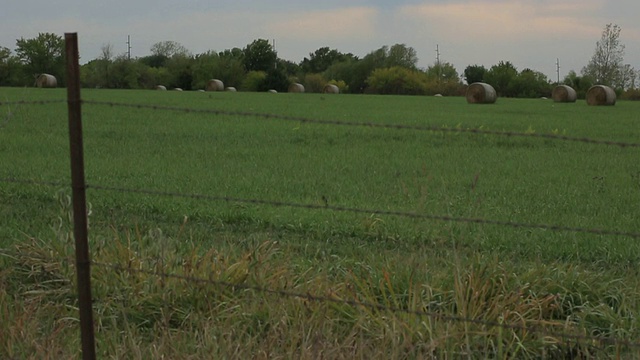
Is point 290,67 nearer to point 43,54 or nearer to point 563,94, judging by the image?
point 43,54

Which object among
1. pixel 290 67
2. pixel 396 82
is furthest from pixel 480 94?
pixel 290 67

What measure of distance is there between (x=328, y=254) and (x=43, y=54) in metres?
74.7

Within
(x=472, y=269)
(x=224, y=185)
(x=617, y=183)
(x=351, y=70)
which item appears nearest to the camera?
(x=472, y=269)

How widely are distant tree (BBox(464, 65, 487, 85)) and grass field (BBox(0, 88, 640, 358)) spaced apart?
2355 inches

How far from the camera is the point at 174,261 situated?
611 cm

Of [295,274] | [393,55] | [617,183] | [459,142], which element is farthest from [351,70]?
[295,274]

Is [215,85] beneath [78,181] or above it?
above

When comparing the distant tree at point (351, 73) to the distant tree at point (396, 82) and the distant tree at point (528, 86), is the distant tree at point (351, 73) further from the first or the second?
the distant tree at point (528, 86)

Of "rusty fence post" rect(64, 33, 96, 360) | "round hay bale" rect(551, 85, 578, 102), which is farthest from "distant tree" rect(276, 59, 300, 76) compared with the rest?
"rusty fence post" rect(64, 33, 96, 360)

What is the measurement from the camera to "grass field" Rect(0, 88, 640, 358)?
17.4 feet

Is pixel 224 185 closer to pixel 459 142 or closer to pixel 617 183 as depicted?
pixel 617 183

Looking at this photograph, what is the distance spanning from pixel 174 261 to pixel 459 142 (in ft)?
40.7

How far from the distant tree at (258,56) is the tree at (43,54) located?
1556 cm

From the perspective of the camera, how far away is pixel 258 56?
268 feet
